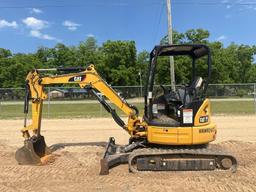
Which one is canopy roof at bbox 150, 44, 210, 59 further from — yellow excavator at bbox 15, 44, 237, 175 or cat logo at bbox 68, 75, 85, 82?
cat logo at bbox 68, 75, 85, 82

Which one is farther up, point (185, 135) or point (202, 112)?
point (202, 112)

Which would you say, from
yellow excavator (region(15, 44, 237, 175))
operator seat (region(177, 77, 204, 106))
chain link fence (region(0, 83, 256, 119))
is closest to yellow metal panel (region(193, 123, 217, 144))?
yellow excavator (region(15, 44, 237, 175))

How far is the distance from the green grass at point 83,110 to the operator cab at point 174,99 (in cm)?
1444

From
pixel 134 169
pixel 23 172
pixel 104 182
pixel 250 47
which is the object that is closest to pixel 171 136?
pixel 134 169

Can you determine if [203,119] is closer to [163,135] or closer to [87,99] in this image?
[163,135]

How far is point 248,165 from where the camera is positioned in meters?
Answer: 8.66

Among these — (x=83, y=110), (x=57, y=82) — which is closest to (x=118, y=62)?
(x=83, y=110)

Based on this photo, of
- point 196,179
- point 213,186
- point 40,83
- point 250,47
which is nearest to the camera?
point 213,186

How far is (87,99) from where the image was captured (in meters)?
24.2

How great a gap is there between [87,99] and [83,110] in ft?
4.34

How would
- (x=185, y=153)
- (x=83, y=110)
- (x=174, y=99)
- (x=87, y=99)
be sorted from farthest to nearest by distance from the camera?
(x=83, y=110), (x=87, y=99), (x=174, y=99), (x=185, y=153)

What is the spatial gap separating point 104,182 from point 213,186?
2082 millimetres

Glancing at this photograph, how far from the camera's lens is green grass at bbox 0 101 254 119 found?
2320cm

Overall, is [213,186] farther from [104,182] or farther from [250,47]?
[250,47]
